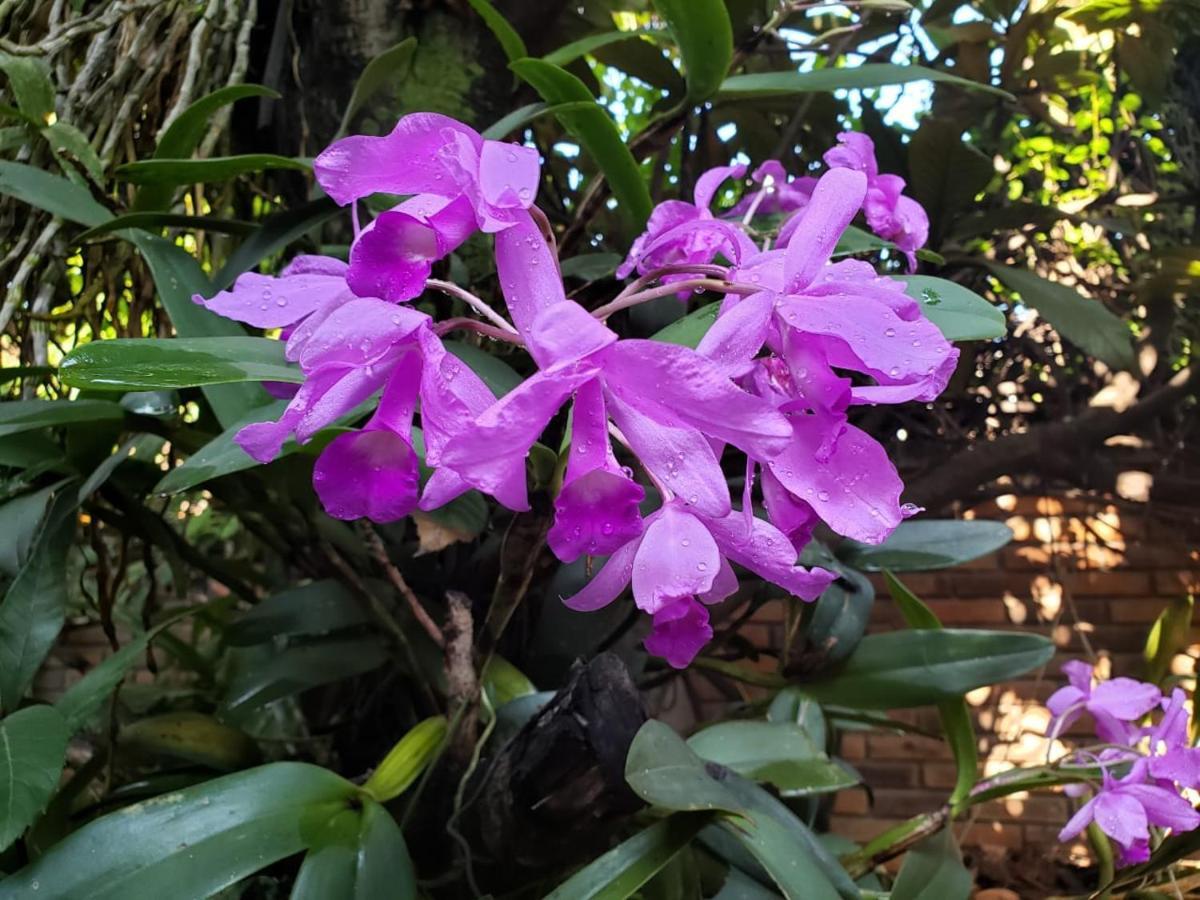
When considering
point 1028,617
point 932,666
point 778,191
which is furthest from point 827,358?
point 1028,617

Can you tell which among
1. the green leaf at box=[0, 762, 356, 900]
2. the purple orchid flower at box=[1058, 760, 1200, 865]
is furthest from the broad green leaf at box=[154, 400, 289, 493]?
the purple orchid flower at box=[1058, 760, 1200, 865]

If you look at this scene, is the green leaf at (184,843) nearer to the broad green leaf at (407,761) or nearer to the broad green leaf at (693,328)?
the broad green leaf at (407,761)

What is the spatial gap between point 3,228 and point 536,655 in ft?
1.82

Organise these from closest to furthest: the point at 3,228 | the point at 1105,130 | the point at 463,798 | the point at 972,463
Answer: the point at 463,798 → the point at 3,228 → the point at 972,463 → the point at 1105,130

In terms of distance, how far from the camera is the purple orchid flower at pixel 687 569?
297mm

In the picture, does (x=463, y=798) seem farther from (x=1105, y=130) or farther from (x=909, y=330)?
(x=1105, y=130)

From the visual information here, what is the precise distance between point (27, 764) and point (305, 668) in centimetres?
24

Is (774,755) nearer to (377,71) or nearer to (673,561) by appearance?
(673,561)

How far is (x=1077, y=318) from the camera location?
838 millimetres

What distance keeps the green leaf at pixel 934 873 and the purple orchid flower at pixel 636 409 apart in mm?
480

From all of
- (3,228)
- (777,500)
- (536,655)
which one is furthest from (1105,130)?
(3,228)

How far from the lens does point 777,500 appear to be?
12.6 inches

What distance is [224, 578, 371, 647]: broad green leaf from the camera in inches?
26.9

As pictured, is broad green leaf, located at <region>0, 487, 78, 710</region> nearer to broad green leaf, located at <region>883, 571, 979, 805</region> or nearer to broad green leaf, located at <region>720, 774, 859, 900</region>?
broad green leaf, located at <region>720, 774, 859, 900</region>
